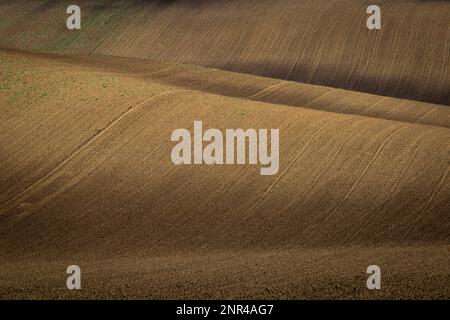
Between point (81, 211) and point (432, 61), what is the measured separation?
29.1 metres

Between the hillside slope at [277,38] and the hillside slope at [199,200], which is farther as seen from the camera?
the hillside slope at [277,38]

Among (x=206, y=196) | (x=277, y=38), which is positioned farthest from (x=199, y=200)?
(x=277, y=38)

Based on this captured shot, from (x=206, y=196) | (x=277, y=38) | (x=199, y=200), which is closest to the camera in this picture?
(x=199, y=200)

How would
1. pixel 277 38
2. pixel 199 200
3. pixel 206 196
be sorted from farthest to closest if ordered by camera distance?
pixel 277 38, pixel 206 196, pixel 199 200

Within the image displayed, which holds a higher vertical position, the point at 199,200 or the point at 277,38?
the point at 277,38

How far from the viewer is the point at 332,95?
38.0 metres

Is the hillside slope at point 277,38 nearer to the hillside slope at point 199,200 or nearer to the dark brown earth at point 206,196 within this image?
the dark brown earth at point 206,196

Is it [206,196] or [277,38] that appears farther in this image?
[277,38]

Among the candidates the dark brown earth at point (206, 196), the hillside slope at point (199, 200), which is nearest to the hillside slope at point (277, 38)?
the dark brown earth at point (206, 196)

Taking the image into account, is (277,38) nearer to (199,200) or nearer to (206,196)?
(206,196)

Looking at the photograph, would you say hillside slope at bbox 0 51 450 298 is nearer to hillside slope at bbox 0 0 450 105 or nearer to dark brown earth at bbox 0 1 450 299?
dark brown earth at bbox 0 1 450 299

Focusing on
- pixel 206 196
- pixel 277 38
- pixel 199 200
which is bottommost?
pixel 199 200
